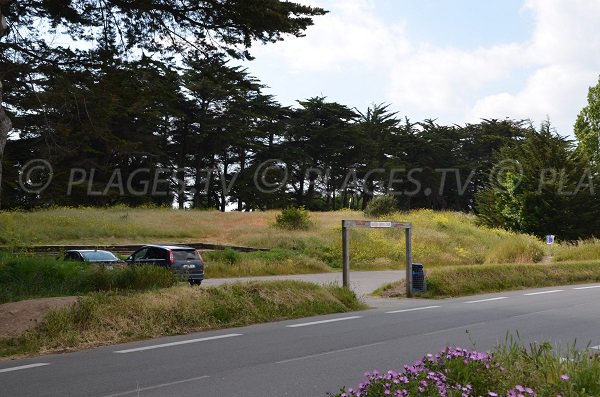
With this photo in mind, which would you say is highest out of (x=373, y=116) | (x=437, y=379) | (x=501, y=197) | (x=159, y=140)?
(x=373, y=116)

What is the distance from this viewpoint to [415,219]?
4691cm

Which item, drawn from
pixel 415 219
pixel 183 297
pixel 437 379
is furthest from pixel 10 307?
pixel 415 219

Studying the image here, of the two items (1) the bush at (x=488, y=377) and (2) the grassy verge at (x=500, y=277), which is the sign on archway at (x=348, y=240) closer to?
(2) the grassy verge at (x=500, y=277)

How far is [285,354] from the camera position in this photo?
8.62 metres

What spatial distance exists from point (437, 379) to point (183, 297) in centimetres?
759

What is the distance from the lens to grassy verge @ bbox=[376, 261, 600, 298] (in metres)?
18.0

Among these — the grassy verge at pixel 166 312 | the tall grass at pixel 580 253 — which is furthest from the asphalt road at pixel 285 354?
the tall grass at pixel 580 253

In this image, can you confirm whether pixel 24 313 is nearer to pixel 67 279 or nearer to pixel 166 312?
pixel 166 312

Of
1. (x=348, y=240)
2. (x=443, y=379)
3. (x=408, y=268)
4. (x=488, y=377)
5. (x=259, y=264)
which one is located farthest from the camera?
(x=259, y=264)

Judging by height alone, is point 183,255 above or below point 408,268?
above

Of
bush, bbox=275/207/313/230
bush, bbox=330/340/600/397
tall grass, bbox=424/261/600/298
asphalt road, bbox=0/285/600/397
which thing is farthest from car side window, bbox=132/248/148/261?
bush, bbox=330/340/600/397

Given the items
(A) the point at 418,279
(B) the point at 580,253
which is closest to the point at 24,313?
(A) the point at 418,279

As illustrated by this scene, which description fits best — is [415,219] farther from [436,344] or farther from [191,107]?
[436,344]

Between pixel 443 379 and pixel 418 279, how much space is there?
1323 centimetres
